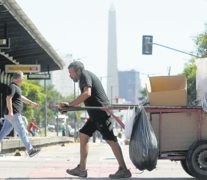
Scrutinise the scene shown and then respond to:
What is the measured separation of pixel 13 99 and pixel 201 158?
3.69 metres

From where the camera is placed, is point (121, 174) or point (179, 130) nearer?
point (179, 130)

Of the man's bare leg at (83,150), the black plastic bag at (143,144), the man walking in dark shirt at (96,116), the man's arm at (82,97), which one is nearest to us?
the black plastic bag at (143,144)

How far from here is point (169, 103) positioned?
20.0 feet

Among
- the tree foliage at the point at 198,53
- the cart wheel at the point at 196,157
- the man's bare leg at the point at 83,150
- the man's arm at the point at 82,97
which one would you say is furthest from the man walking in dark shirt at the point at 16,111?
the tree foliage at the point at 198,53

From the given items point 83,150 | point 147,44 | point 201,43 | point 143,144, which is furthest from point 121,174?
point 201,43

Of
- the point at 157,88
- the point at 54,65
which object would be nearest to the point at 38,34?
the point at 54,65

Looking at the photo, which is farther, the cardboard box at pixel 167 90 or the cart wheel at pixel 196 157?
the cardboard box at pixel 167 90

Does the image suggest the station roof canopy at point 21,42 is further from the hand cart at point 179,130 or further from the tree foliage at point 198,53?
the tree foliage at point 198,53

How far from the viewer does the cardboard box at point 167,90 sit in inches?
240

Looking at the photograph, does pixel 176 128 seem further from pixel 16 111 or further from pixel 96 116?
pixel 16 111

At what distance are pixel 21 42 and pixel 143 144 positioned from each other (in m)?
12.8

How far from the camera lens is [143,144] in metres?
5.52

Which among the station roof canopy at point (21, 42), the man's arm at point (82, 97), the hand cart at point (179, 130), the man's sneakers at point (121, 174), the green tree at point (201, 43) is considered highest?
the green tree at point (201, 43)

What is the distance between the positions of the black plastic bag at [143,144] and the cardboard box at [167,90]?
48cm
